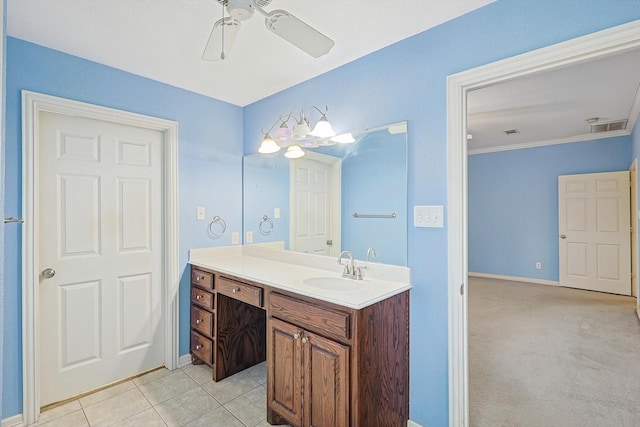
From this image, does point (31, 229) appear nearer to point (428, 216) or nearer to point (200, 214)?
point (200, 214)

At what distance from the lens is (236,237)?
304 centimetres

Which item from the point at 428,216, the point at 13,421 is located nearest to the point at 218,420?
the point at 13,421

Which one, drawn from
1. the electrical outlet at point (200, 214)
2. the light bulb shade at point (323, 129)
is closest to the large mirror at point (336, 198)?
the light bulb shade at point (323, 129)

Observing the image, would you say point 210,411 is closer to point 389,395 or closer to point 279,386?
point 279,386

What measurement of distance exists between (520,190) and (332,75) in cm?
483

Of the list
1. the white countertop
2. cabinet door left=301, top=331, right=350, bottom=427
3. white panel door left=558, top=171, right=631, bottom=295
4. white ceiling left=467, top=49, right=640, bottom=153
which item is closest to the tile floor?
cabinet door left=301, top=331, right=350, bottom=427

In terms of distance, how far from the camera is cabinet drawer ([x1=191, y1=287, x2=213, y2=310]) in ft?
8.08

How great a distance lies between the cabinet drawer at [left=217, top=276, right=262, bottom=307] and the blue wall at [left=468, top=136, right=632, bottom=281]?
17.6 ft

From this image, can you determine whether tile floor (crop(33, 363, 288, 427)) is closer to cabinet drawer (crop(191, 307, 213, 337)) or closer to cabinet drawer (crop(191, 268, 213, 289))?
cabinet drawer (crop(191, 307, 213, 337))

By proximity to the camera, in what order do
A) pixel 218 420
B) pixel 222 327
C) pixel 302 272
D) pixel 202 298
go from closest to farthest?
pixel 218 420, pixel 302 272, pixel 222 327, pixel 202 298

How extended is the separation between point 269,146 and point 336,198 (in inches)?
30.1

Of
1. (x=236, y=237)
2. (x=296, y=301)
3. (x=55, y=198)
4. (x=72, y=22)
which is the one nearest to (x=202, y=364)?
(x=236, y=237)

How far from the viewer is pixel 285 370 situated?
72.6 inches

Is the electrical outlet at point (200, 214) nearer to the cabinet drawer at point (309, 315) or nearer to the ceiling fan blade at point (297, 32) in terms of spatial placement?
the cabinet drawer at point (309, 315)
